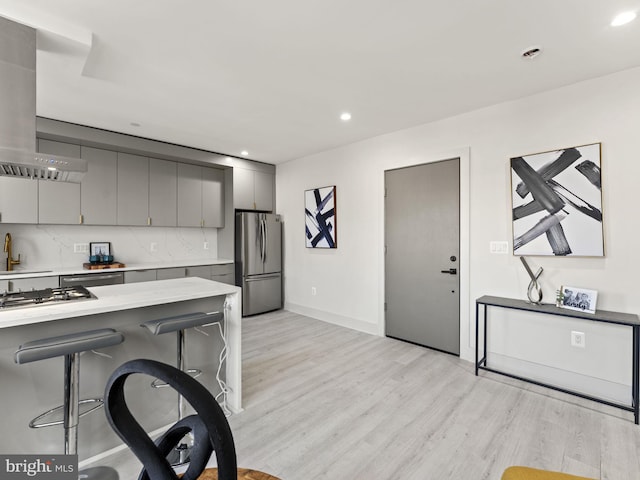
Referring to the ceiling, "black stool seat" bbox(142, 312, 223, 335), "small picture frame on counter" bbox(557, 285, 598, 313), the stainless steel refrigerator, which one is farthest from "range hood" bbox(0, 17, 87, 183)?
"small picture frame on counter" bbox(557, 285, 598, 313)

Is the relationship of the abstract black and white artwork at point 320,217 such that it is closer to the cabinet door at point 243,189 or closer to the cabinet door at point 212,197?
the cabinet door at point 243,189

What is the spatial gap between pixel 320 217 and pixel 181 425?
4188 millimetres

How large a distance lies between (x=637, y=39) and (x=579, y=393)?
2.59m

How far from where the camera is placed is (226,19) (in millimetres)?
1858

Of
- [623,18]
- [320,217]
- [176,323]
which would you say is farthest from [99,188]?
[623,18]

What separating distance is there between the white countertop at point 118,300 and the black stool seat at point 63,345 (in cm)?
11

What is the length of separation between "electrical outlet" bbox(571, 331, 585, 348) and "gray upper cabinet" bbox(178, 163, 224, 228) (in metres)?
4.65

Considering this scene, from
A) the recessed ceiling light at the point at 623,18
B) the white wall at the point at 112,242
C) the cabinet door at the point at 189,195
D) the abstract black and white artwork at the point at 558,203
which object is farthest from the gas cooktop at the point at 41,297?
the recessed ceiling light at the point at 623,18

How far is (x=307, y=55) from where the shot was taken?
221 centimetres

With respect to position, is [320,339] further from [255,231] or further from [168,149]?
[168,149]

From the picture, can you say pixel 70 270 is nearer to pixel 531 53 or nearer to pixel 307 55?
pixel 307 55

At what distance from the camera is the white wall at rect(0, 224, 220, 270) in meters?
3.67

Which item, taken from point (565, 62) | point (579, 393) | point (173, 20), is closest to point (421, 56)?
point (565, 62)

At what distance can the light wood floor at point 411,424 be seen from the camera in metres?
1.77
